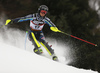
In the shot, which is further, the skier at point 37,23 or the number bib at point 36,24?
the number bib at point 36,24

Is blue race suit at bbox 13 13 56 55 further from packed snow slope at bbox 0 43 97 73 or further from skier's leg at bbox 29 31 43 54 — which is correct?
packed snow slope at bbox 0 43 97 73

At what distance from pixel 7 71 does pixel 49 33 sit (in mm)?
6506

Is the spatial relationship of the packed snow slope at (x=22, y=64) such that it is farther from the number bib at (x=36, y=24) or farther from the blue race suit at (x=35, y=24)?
the number bib at (x=36, y=24)

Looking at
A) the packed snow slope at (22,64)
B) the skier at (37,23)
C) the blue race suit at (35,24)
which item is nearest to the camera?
the packed snow slope at (22,64)

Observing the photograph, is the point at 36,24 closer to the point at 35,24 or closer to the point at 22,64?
the point at 35,24

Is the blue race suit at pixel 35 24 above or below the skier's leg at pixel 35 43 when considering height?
above

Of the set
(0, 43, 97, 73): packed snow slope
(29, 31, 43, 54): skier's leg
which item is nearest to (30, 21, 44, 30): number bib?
(29, 31, 43, 54): skier's leg

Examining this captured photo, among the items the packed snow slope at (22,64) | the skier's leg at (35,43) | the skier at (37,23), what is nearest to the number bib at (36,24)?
the skier at (37,23)

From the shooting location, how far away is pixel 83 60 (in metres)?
9.93

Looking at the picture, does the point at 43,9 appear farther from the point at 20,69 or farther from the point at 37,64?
the point at 20,69

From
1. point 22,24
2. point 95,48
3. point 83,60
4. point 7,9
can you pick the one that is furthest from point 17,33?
point 95,48

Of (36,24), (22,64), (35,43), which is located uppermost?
(36,24)

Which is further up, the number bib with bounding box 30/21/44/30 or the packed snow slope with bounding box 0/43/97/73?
the number bib with bounding box 30/21/44/30

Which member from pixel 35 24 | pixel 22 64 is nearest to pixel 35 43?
pixel 35 24
